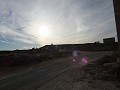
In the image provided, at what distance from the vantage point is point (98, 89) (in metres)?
7.56

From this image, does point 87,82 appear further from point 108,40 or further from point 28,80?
point 108,40

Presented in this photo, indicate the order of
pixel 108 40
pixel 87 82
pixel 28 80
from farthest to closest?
pixel 108 40 < pixel 28 80 < pixel 87 82

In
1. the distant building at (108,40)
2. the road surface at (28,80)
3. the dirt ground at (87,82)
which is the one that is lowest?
the road surface at (28,80)

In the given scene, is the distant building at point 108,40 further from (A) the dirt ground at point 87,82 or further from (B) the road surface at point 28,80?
(A) the dirt ground at point 87,82

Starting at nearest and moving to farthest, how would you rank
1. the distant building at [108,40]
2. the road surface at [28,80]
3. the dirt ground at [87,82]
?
1. the dirt ground at [87,82]
2. the road surface at [28,80]
3. the distant building at [108,40]

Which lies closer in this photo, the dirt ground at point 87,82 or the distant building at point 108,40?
the dirt ground at point 87,82

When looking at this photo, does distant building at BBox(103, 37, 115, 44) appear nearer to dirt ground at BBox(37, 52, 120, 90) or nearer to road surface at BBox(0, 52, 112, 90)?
road surface at BBox(0, 52, 112, 90)

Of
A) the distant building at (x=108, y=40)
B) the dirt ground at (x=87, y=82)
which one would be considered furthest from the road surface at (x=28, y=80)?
the distant building at (x=108, y=40)

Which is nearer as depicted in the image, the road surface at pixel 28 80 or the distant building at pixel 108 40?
the road surface at pixel 28 80

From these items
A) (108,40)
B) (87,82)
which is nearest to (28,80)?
(87,82)

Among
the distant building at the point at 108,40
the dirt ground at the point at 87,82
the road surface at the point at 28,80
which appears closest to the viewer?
the dirt ground at the point at 87,82

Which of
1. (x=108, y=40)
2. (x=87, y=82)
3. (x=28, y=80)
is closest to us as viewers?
(x=87, y=82)

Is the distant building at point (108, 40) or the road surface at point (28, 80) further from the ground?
the distant building at point (108, 40)

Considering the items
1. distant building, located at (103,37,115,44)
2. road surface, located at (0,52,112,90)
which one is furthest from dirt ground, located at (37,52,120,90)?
distant building, located at (103,37,115,44)
